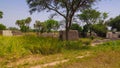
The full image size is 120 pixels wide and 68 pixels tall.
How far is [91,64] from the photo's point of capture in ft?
39.3

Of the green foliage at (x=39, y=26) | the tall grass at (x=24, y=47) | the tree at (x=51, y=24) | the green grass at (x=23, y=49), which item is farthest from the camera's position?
the tree at (x=51, y=24)

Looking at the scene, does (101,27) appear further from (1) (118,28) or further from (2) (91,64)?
(2) (91,64)

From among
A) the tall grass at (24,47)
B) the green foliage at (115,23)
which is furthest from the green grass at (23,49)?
the green foliage at (115,23)

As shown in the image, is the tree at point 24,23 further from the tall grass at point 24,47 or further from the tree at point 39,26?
the tall grass at point 24,47

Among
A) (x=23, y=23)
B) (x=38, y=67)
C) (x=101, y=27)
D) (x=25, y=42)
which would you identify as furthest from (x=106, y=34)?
(x=38, y=67)

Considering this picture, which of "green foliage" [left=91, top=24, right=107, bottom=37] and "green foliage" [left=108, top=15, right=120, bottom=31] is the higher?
"green foliage" [left=108, top=15, right=120, bottom=31]

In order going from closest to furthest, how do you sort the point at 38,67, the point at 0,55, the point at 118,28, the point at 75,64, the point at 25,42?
the point at 38,67 < the point at 75,64 < the point at 0,55 < the point at 25,42 < the point at 118,28

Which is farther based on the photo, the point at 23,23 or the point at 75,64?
the point at 23,23

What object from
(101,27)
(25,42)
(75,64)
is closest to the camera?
(75,64)

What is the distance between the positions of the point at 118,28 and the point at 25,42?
71.0 metres

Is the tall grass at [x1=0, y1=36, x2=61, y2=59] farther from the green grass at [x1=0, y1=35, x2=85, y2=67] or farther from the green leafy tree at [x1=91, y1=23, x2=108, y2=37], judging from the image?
the green leafy tree at [x1=91, y1=23, x2=108, y2=37]

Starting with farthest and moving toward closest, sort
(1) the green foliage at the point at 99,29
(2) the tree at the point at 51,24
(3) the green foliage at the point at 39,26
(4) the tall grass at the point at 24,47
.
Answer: (2) the tree at the point at 51,24
(3) the green foliage at the point at 39,26
(1) the green foliage at the point at 99,29
(4) the tall grass at the point at 24,47

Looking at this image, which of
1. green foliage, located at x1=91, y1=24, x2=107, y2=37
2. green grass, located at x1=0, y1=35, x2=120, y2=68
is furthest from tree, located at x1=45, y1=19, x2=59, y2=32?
green grass, located at x1=0, y1=35, x2=120, y2=68

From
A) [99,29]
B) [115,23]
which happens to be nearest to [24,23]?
[99,29]
